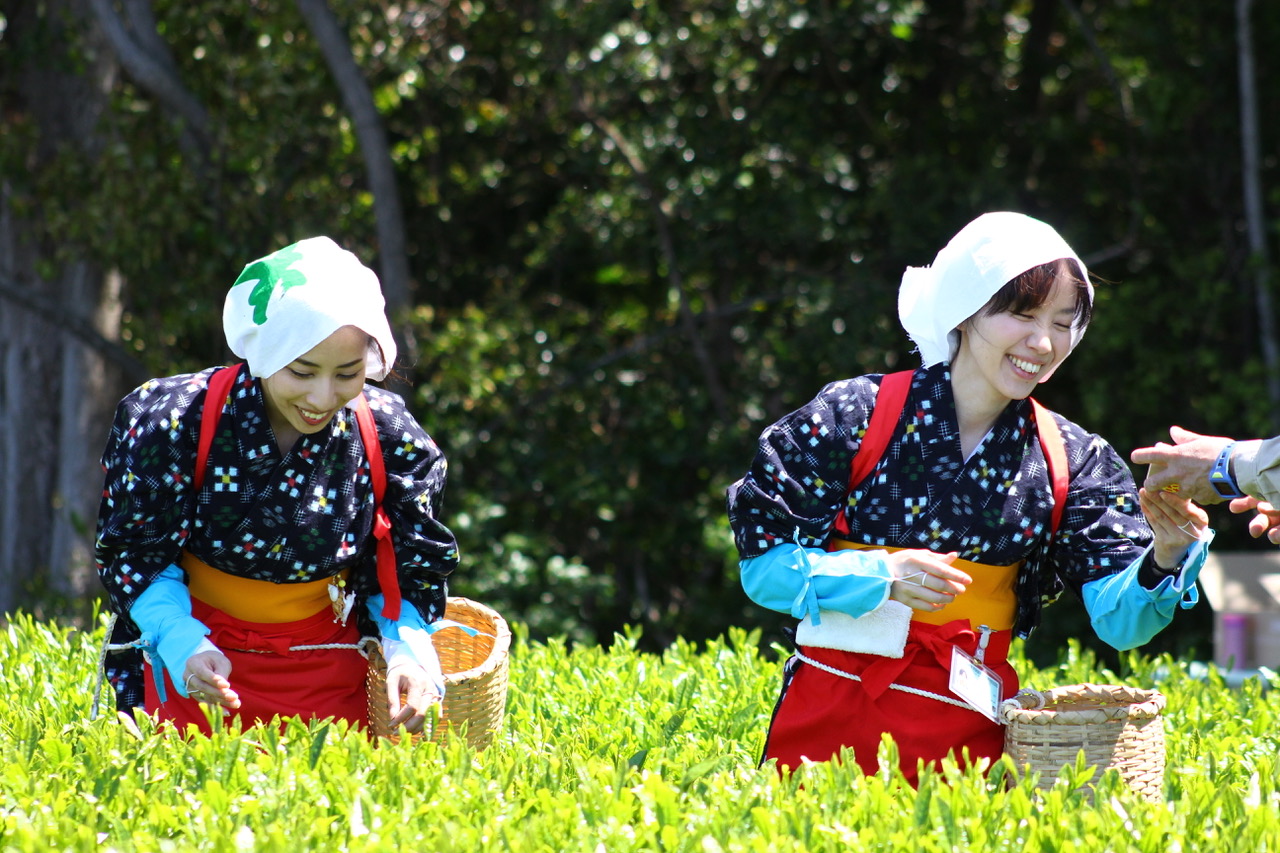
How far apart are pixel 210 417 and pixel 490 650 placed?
94 cm

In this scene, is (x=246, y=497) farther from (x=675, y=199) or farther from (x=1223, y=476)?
(x=675, y=199)

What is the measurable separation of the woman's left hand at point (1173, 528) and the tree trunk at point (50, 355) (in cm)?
651

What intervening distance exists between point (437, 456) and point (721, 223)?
4.47 m

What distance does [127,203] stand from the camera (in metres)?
7.43

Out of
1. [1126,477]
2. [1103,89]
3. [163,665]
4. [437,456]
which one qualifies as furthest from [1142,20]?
[163,665]

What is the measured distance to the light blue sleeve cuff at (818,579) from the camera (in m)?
2.66

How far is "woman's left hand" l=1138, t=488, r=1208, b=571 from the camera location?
105 inches

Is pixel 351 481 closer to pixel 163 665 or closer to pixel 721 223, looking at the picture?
pixel 163 665

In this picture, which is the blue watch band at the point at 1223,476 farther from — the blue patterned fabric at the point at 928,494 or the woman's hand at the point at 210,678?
the woman's hand at the point at 210,678

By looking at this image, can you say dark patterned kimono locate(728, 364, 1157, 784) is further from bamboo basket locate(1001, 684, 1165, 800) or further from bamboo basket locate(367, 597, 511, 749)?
bamboo basket locate(367, 597, 511, 749)

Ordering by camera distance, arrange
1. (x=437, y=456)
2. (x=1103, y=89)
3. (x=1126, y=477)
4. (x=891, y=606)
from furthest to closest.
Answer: (x=1103, y=89) → (x=437, y=456) → (x=1126, y=477) → (x=891, y=606)

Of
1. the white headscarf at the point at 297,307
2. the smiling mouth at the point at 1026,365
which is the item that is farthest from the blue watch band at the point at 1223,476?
the white headscarf at the point at 297,307

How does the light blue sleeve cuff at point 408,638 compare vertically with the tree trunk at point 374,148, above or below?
below

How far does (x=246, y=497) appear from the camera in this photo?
295 cm
